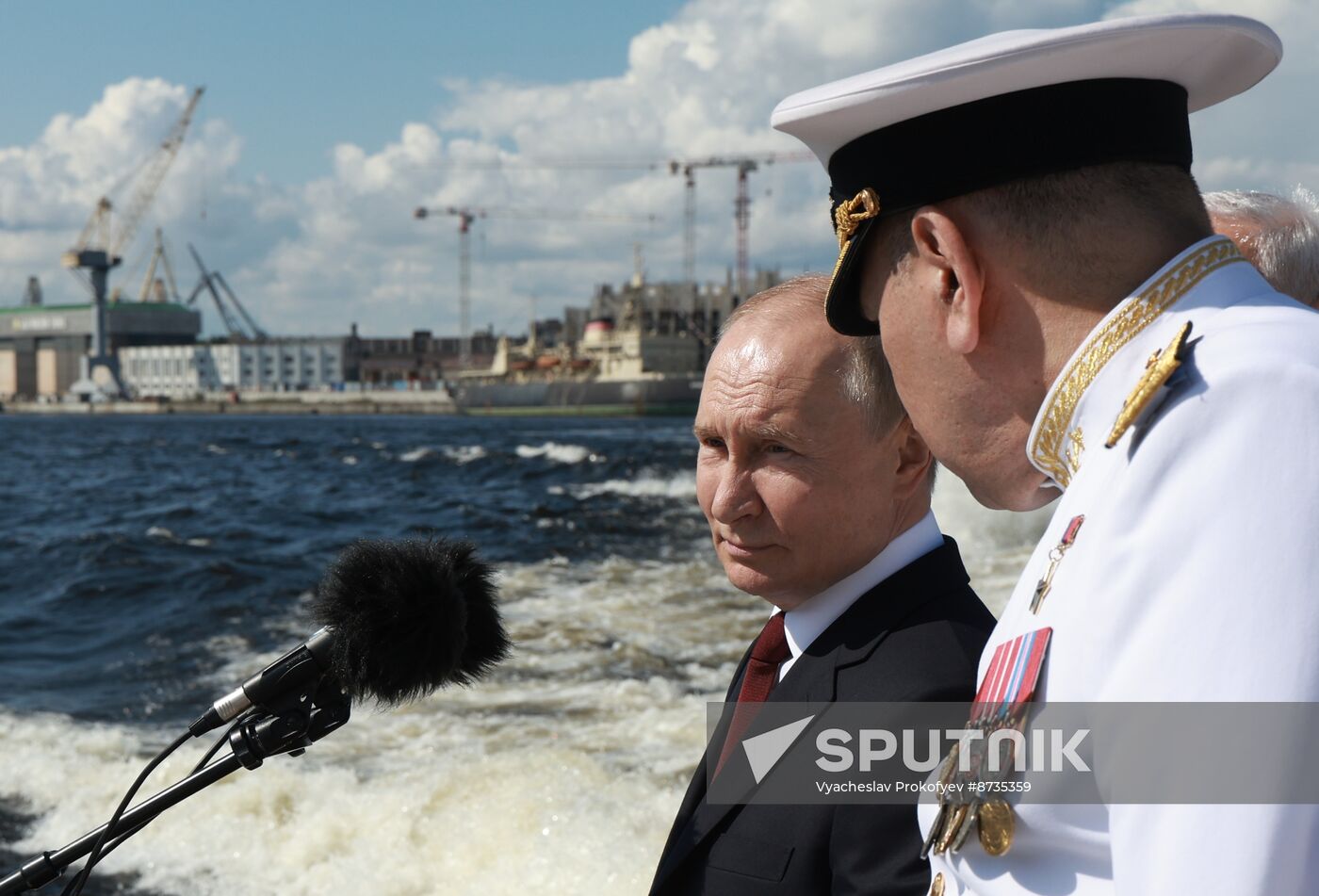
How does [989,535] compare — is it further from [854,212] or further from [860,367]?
[854,212]

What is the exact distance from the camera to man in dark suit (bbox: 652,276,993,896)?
1.77 metres

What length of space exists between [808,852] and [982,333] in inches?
35.4

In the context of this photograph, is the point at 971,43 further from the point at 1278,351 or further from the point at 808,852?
the point at 808,852

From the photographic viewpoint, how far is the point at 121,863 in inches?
194

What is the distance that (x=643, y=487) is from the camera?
2314 centimetres

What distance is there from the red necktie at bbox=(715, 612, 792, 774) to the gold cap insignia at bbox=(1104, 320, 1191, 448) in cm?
110

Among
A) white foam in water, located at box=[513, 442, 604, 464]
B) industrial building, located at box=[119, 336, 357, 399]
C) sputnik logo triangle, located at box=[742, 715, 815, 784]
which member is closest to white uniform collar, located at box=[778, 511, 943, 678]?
sputnik logo triangle, located at box=[742, 715, 815, 784]

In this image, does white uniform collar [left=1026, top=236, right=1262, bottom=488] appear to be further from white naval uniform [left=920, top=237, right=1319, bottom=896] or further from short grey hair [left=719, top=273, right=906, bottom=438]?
short grey hair [left=719, top=273, right=906, bottom=438]

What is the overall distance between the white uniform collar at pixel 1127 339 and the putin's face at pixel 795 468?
94cm

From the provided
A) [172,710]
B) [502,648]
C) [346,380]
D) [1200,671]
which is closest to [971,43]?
[1200,671]

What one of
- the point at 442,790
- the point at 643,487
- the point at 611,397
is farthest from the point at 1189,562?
the point at 611,397

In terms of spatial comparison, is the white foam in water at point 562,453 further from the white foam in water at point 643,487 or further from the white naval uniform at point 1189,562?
the white naval uniform at point 1189,562

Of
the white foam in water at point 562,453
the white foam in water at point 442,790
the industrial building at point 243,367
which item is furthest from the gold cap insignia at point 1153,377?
the industrial building at point 243,367

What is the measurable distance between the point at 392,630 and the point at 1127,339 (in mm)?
1239
